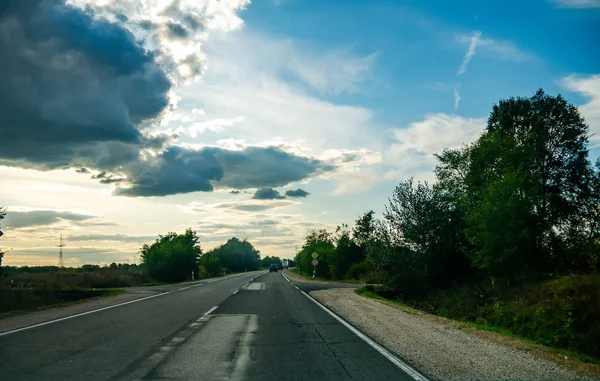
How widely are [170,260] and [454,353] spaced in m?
54.0

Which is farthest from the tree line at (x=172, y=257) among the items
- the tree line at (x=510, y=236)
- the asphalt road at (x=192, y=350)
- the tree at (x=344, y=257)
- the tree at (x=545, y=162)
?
the asphalt road at (x=192, y=350)

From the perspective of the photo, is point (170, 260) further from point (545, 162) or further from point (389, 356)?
point (389, 356)

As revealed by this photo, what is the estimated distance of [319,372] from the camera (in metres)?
7.27

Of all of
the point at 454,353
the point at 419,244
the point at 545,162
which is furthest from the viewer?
the point at 545,162

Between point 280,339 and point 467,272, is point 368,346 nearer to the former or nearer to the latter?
point 280,339

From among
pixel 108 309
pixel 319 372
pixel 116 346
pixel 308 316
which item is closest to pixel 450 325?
pixel 308 316

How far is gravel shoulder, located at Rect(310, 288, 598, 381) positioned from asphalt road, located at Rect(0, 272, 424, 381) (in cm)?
65

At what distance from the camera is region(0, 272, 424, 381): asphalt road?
7130 mm

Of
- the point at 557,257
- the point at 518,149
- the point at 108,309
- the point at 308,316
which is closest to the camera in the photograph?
the point at 308,316

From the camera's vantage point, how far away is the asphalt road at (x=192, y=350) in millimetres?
7130

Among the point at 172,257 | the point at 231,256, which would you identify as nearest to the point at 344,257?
the point at 172,257

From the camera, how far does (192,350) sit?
8.98 m

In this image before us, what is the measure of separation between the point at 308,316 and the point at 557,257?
68.2 feet

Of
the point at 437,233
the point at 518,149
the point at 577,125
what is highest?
the point at 577,125
